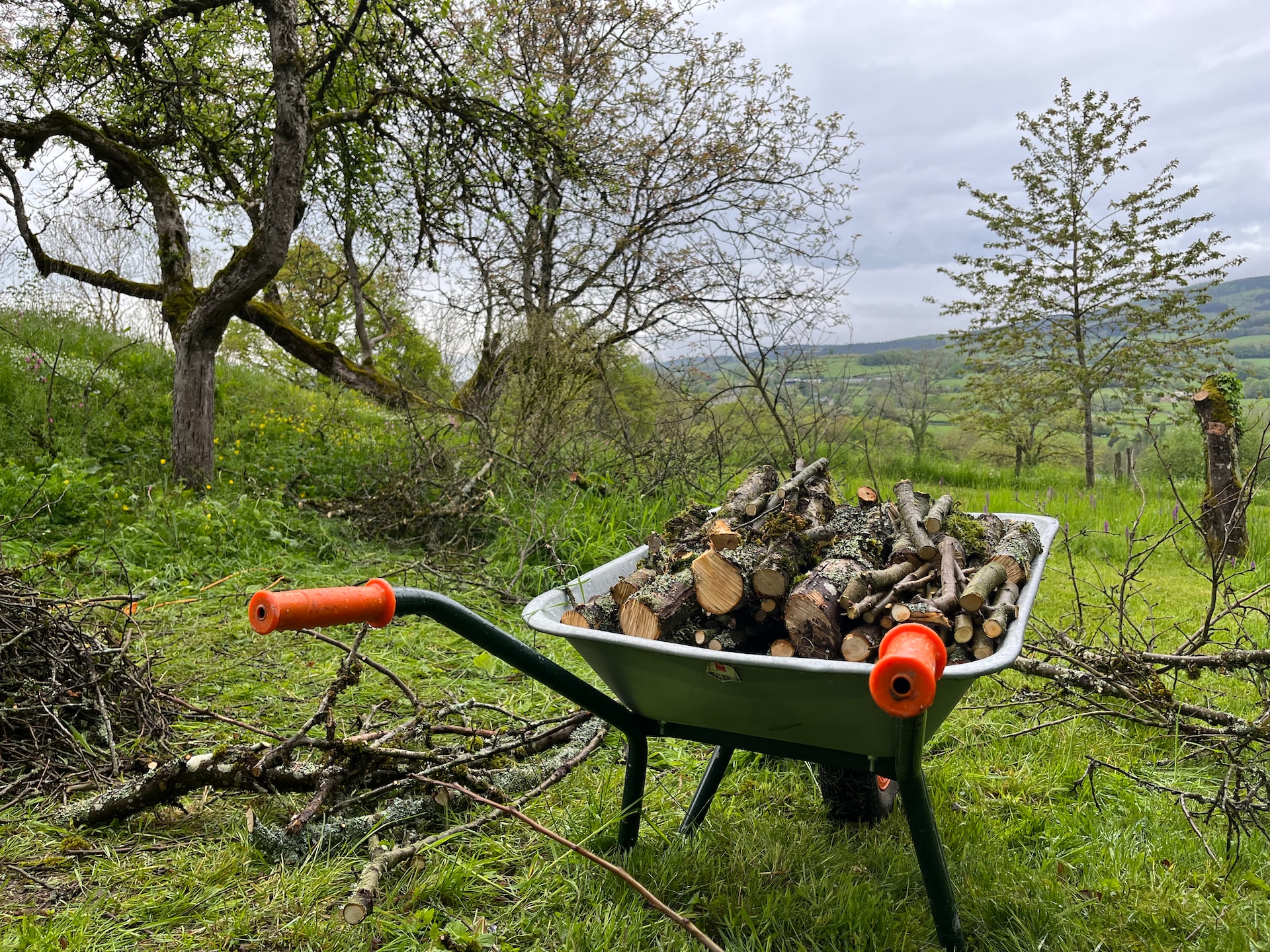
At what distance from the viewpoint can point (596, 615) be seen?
5.55 ft

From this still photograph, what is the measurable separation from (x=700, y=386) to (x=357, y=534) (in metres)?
3.80

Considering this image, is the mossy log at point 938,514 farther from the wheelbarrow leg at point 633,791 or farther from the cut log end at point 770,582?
the wheelbarrow leg at point 633,791

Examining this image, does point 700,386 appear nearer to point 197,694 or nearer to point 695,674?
point 197,694

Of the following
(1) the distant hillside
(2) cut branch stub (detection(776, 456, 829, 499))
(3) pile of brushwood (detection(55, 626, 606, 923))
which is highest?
(1) the distant hillside

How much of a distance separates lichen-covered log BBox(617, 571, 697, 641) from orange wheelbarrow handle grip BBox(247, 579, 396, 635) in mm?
616

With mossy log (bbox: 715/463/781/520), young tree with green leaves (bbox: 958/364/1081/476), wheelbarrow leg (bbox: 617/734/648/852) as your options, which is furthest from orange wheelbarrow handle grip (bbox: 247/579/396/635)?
young tree with green leaves (bbox: 958/364/1081/476)

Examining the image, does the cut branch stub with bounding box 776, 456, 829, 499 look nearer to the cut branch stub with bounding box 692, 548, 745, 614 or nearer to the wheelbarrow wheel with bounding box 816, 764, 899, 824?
the cut branch stub with bounding box 692, 548, 745, 614

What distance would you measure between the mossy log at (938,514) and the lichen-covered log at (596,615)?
2.83 feet

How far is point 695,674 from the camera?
138 cm

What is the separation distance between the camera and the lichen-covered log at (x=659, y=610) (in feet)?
5.28

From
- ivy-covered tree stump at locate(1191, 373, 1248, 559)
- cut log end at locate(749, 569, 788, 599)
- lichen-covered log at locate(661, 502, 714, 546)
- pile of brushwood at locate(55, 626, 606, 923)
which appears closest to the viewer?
cut log end at locate(749, 569, 788, 599)

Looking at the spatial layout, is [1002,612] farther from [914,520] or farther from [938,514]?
[938,514]

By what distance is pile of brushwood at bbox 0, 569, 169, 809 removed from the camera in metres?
2.19

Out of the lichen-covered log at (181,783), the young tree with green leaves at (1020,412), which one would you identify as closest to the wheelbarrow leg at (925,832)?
the lichen-covered log at (181,783)
